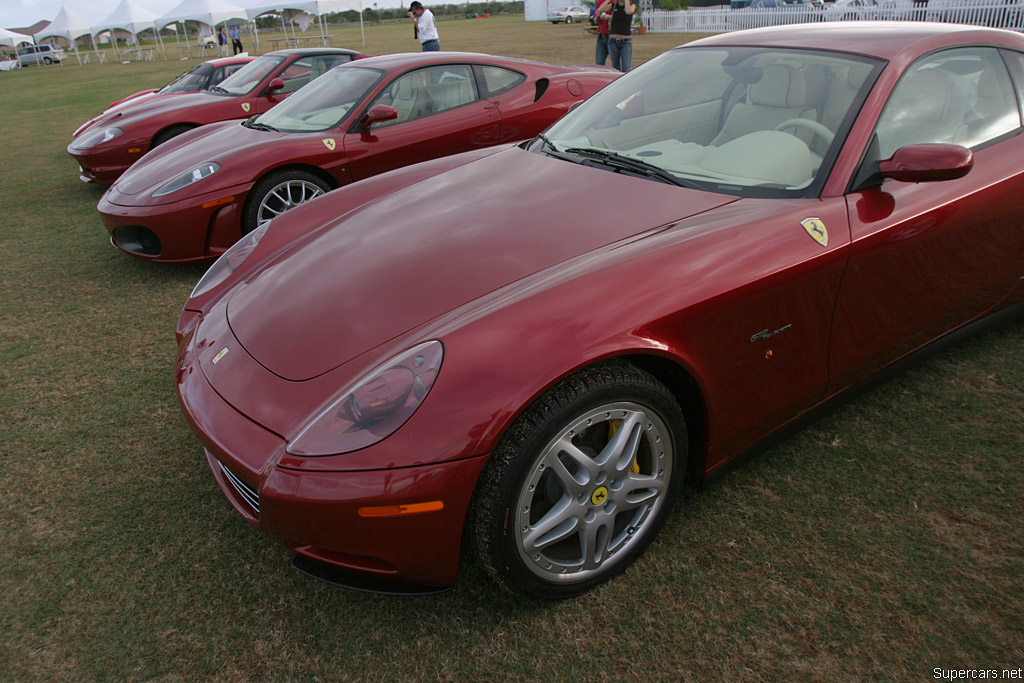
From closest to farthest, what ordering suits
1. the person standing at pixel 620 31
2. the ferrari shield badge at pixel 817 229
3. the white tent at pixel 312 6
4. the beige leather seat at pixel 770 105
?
the ferrari shield badge at pixel 817 229 < the beige leather seat at pixel 770 105 < the person standing at pixel 620 31 < the white tent at pixel 312 6

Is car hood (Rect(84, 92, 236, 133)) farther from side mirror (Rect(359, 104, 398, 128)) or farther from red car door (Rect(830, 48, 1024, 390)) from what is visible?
red car door (Rect(830, 48, 1024, 390))

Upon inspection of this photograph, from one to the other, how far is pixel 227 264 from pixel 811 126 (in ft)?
7.36

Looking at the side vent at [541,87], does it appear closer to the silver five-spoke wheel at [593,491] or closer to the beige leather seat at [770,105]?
the beige leather seat at [770,105]

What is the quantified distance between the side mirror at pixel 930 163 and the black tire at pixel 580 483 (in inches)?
40.7

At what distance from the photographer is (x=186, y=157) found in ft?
15.7

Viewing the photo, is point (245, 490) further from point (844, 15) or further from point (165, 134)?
point (844, 15)

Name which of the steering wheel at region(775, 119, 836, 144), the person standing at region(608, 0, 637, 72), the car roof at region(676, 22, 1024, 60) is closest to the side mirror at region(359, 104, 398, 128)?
the car roof at region(676, 22, 1024, 60)

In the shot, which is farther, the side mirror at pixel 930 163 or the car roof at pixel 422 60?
the car roof at pixel 422 60

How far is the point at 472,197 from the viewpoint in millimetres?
2492

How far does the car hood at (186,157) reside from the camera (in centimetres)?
452

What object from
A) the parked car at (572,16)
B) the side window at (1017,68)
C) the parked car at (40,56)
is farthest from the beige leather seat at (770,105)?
the parked car at (40,56)

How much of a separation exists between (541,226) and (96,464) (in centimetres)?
193

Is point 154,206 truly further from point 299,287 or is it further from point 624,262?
point 624,262

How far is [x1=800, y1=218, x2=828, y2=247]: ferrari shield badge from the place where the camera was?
2.04m
